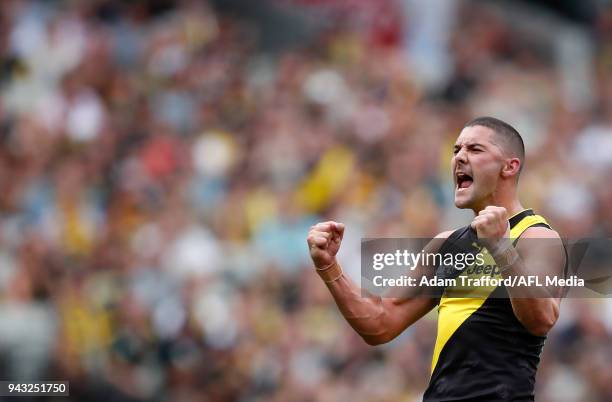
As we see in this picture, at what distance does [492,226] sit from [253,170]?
777 centimetres

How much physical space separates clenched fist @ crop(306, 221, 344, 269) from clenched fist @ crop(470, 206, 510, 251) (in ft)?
2.91

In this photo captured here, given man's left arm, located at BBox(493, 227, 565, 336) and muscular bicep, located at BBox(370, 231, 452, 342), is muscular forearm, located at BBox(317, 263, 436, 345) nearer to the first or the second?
muscular bicep, located at BBox(370, 231, 452, 342)

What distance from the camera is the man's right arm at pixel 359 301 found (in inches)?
225

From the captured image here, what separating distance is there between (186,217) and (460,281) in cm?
660

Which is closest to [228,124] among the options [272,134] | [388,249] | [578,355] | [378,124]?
[272,134]

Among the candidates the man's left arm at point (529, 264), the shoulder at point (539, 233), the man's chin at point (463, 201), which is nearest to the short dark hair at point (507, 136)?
the man's chin at point (463, 201)

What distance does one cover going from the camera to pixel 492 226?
4.97 m

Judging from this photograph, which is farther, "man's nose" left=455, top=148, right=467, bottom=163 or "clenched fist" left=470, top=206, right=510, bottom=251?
"man's nose" left=455, top=148, right=467, bottom=163

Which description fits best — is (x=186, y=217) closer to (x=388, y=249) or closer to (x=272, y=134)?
(x=272, y=134)

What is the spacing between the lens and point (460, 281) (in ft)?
18.5

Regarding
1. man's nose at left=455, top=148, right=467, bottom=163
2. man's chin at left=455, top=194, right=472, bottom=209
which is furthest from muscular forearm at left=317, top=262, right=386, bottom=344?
man's nose at left=455, top=148, right=467, bottom=163

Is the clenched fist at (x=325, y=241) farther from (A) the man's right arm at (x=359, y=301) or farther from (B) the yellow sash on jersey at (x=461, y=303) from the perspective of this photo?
(B) the yellow sash on jersey at (x=461, y=303)

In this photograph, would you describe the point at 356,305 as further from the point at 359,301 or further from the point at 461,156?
the point at 461,156

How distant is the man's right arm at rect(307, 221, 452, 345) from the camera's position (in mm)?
5703
